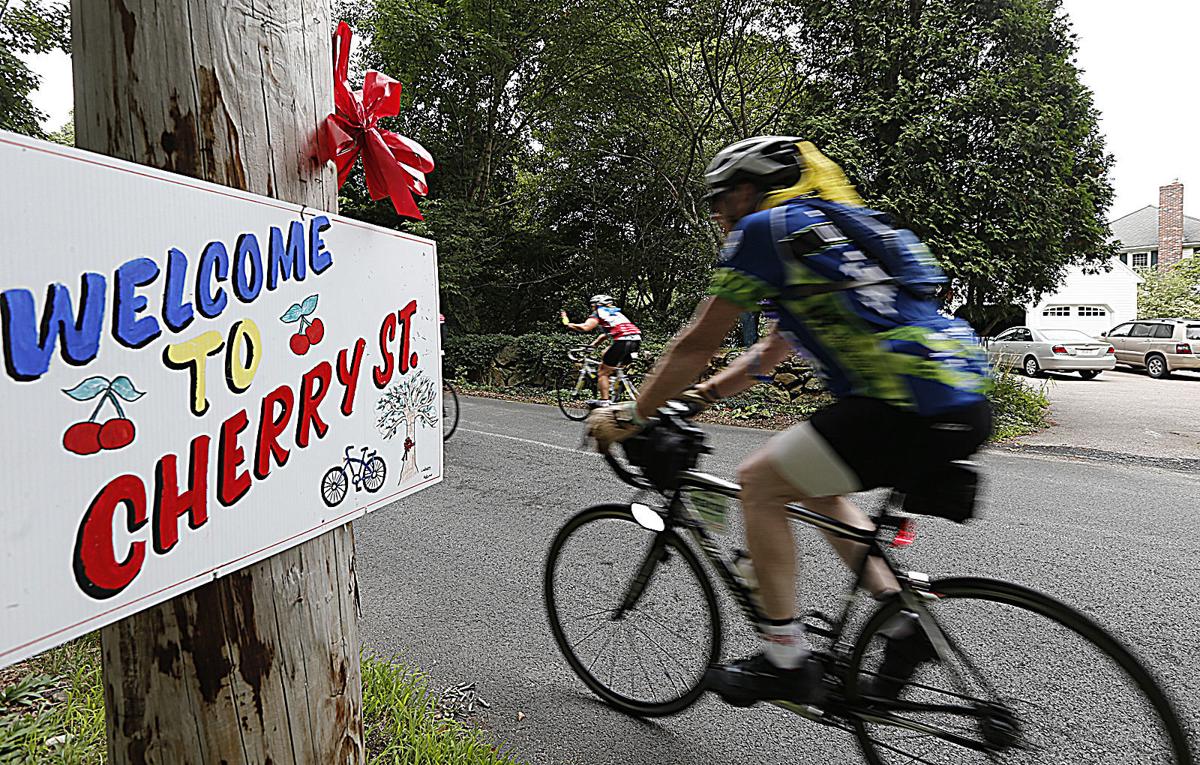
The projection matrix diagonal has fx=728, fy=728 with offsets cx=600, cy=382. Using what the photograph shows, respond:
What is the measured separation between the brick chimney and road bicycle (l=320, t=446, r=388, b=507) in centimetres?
5123

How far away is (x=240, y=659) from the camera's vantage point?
1.45 m

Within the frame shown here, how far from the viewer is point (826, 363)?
2.07 m

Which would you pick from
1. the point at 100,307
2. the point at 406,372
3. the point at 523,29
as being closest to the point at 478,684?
the point at 406,372

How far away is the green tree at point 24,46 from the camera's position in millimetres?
12422

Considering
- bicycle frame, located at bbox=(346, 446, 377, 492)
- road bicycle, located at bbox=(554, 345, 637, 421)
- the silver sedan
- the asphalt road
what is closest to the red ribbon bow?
bicycle frame, located at bbox=(346, 446, 377, 492)

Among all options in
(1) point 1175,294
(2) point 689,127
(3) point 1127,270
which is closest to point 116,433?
(2) point 689,127

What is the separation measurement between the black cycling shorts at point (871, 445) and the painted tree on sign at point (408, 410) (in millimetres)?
970

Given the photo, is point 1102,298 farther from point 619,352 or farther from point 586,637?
point 586,637

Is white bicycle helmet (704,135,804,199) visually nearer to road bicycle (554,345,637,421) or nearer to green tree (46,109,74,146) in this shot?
green tree (46,109,74,146)

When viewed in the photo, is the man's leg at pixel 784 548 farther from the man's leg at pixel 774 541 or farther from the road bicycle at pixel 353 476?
the road bicycle at pixel 353 476

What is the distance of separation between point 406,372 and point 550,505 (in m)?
4.08

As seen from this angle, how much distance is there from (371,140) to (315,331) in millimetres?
479

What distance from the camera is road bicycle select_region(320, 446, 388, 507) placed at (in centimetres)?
158

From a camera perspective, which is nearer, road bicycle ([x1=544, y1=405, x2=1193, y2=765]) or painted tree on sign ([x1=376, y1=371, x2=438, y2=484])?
painted tree on sign ([x1=376, y1=371, x2=438, y2=484])
